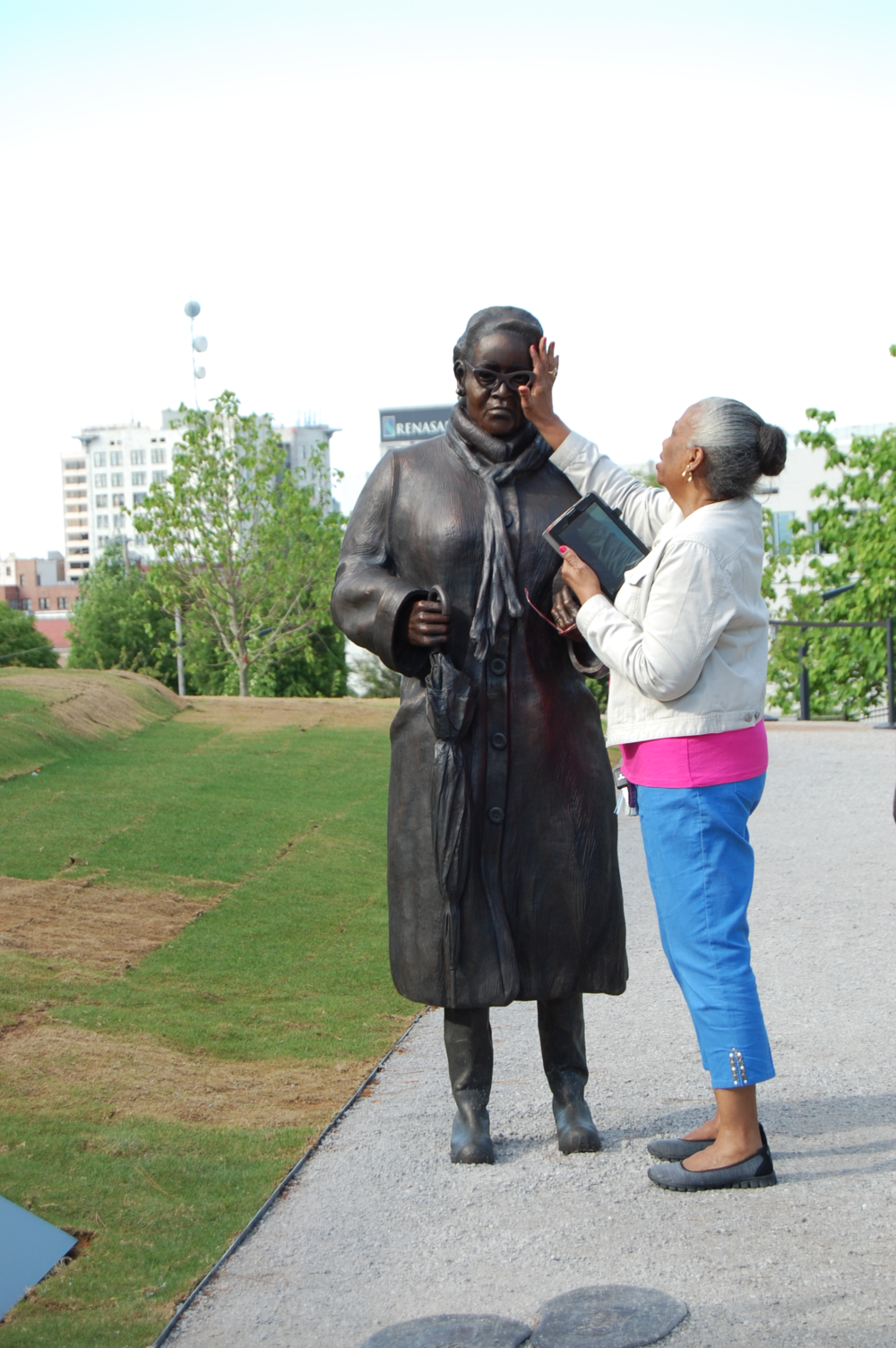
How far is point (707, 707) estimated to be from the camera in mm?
3281

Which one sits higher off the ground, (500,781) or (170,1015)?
(500,781)

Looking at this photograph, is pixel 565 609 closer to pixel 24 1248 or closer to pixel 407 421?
pixel 24 1248

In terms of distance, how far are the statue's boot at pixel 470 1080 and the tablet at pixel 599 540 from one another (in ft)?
4.04

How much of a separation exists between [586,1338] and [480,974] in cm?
104

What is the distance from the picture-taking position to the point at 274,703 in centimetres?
1917

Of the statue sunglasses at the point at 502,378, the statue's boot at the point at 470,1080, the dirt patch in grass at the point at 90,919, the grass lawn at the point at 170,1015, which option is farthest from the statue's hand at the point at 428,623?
the dirt patch in grass at the point at 90,919

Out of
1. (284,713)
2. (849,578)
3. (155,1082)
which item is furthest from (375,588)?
(849,578)

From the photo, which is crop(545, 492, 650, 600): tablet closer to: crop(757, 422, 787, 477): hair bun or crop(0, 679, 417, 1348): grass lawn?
crop(757, 422, 787, 477): hair bun

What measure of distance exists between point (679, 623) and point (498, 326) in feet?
3.28

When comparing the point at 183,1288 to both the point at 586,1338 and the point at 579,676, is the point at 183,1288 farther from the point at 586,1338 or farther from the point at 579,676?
the point at 579,676

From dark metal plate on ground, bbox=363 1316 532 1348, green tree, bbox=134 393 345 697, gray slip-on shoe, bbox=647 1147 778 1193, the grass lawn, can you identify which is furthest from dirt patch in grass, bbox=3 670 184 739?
green tree, bbox=134 393 345 697

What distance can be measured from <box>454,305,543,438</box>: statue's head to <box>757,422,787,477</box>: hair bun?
2.26 feet

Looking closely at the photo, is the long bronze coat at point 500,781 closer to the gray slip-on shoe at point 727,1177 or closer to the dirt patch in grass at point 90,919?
the gray slip-on shoe at point 727,1177

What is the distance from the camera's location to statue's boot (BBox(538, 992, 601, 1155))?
3.77m
